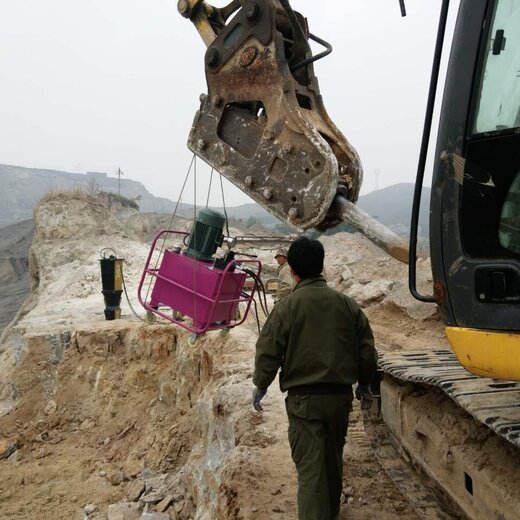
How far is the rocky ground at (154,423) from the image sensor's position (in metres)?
3.75

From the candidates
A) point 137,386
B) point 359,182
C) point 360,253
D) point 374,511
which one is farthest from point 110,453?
point 360,253

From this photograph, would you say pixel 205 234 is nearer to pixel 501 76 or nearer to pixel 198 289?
pixel 198 289

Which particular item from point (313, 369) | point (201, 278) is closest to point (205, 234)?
point (201, 278)

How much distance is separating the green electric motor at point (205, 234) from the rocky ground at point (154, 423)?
1.55 metres

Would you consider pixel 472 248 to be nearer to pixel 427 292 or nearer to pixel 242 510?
pixel 242 510

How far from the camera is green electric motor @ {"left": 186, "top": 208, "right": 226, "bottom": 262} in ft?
13.9

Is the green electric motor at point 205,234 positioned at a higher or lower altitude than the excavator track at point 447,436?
higher

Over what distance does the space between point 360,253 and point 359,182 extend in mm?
12981

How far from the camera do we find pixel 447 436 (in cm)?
274

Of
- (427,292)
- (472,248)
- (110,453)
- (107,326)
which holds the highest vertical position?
(472,248)

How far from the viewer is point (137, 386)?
824 cm

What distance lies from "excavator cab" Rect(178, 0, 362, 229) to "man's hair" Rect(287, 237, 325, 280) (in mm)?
261

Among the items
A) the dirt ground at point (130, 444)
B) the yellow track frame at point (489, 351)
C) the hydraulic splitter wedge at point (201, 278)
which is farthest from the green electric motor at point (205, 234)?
the yellow track frame at point (489, 351)

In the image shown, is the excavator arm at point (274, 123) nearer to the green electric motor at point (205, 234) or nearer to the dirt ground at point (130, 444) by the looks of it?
the green electric motor at point (205, 234)
